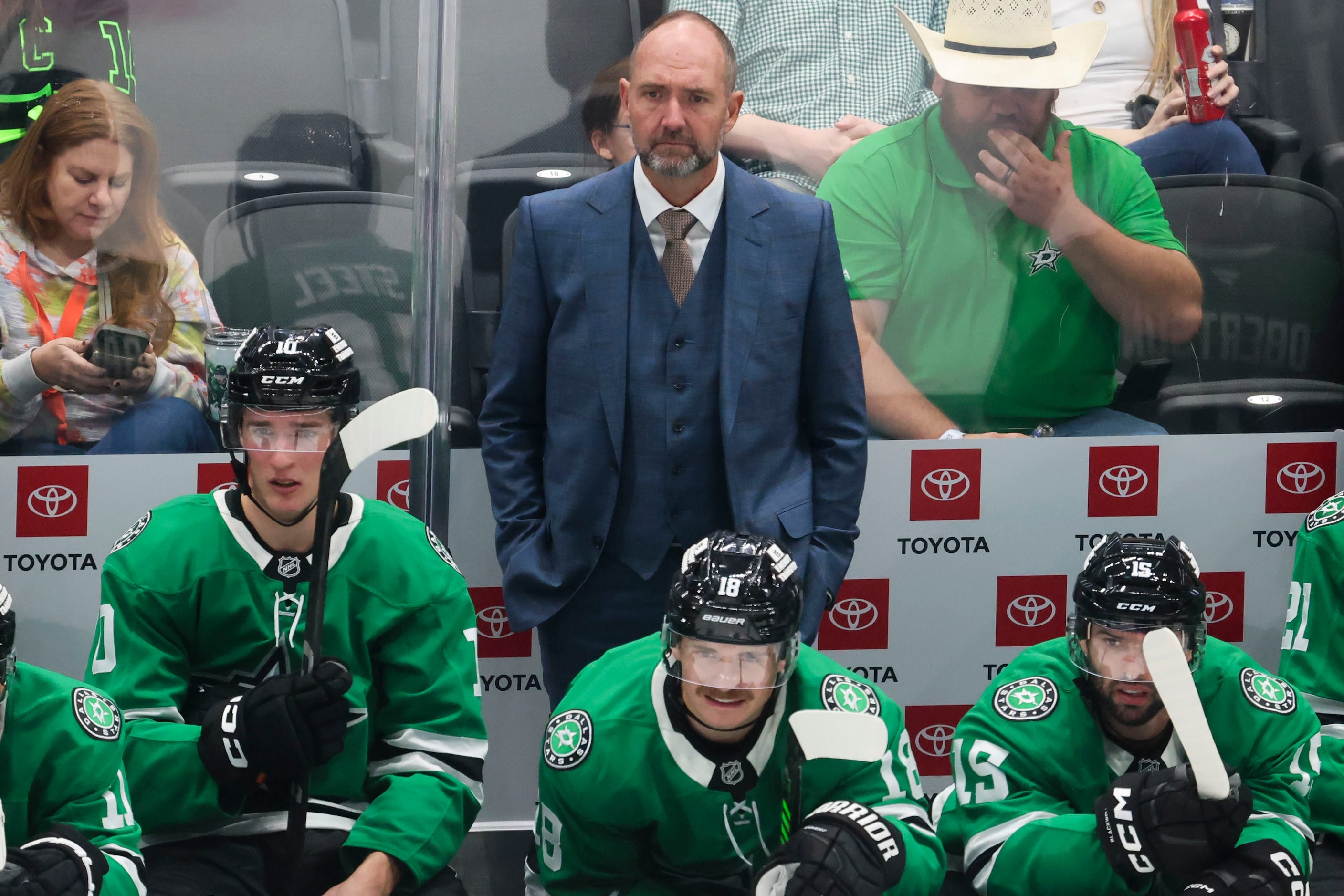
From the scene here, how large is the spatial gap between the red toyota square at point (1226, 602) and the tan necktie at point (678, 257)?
137 centimetres

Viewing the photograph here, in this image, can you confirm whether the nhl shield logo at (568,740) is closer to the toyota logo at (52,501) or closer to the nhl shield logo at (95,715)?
the nhl shield logo at (95,715)

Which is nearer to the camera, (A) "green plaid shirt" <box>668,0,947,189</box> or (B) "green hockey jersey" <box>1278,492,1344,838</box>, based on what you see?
(B) "green hockey jersey" <box>1278,492,1344,838</box>

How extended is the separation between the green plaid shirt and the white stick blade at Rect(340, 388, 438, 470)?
1.26 metres

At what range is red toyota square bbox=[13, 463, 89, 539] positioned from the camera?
3.12 metres

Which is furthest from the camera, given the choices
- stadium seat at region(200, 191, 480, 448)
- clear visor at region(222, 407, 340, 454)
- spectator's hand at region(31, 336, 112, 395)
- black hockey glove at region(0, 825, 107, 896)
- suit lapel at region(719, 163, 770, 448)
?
stadium seat at region(200, 191, 480, 448)

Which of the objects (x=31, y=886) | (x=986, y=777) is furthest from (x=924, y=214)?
(x=31, y=886)

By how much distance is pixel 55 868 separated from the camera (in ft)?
6.68

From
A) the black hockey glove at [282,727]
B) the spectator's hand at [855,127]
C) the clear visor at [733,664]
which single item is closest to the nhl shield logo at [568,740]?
the clear visor at [733,664]

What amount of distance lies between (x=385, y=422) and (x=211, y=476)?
3.32 feet

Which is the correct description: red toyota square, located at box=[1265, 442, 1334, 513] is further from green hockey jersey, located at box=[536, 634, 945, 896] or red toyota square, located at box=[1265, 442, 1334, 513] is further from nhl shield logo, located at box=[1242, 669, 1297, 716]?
green hockey jersey, located at box=[536, 634, 945, 896]

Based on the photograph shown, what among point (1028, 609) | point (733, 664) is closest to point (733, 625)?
point (733, 664)

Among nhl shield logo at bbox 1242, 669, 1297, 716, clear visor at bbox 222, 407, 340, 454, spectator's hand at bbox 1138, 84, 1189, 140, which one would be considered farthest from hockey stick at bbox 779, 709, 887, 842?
spectator's hand at bbox 1138, 84, 1189, 140

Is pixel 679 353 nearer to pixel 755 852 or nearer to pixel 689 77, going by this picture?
pixel 689 77

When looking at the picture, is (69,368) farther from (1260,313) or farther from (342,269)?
(1260,313)
